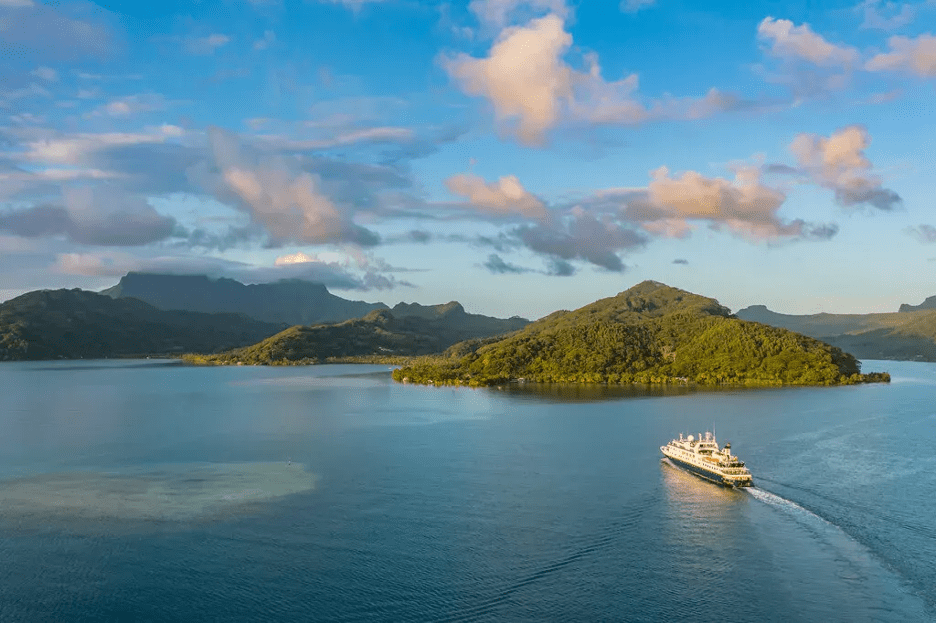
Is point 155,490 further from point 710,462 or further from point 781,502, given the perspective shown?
point 781,502

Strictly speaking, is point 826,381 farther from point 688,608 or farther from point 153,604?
point 153,604

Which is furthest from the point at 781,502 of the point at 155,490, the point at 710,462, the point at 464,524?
the point at 155,490

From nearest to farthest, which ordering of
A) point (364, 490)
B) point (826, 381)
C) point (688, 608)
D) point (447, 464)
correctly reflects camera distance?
point (688, 608) → point (364, 490) → point (447, 464) → point (826, 381)

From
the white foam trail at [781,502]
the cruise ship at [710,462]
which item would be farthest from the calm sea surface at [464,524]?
the cruise ship at [710,462]

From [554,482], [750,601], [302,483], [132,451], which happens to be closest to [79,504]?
[302,483]

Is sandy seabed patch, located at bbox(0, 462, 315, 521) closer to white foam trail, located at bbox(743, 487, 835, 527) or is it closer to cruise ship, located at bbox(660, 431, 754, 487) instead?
cruise ship, located at bbox(660, 431, 754, 487)

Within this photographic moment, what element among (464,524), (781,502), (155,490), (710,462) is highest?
(710,462)

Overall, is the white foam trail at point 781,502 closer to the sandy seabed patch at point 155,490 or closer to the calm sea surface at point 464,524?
the calm sea surface at point 464,524
